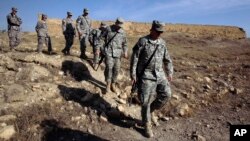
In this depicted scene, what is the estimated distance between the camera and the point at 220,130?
5.81 m

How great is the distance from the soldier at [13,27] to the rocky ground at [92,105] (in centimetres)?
147

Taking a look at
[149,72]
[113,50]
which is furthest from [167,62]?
[113,50]

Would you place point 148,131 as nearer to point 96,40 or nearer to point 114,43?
point 114,43

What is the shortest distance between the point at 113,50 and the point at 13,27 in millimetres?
4530

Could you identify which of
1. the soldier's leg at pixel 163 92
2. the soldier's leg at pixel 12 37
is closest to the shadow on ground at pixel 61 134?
the soldier's leg at pixel 163 92

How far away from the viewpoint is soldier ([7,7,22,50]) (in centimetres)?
1020

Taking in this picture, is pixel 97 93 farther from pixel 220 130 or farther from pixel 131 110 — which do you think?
pixel 220 130

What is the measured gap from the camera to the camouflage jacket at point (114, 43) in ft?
24.0

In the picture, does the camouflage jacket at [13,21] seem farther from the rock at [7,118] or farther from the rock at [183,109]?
the rock at [183,109]

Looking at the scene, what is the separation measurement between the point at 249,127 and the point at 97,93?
10.5 ft

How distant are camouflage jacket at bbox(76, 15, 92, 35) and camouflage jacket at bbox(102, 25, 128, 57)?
2.62 metres

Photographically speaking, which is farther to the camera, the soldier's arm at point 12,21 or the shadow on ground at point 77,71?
the soldier's arm at point 12,21

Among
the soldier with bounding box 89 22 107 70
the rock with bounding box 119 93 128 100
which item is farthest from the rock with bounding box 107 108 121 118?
the soldier with bounding box 89 22 107 70

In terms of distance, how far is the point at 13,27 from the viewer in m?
10.3
